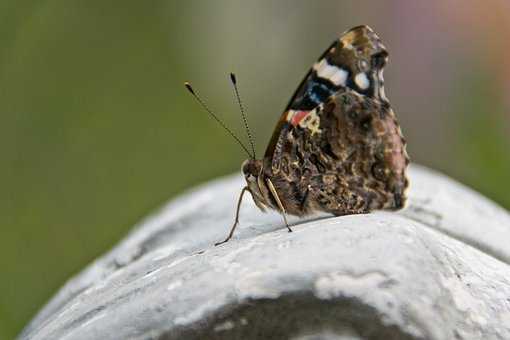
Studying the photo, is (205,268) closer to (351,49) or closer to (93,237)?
(351,49)

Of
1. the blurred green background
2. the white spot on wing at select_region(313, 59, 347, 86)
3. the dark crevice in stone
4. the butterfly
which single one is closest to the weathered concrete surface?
the dark crevice in stone

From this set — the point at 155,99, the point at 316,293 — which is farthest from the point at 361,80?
the point at 155,99

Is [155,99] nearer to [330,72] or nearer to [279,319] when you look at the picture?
[330,72]

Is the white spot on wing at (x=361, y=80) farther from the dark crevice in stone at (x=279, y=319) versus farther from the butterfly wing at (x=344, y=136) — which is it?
the dark crevice in stone at (x=279, y=319)

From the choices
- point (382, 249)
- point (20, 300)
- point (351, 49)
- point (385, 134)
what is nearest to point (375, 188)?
point (385, 134)

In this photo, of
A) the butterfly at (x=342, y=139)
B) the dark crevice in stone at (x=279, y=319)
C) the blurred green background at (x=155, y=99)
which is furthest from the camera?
the blurred green background at (x=155, y=99)

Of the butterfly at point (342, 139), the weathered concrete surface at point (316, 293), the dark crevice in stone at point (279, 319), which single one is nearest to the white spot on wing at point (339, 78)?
the butterfly at point (342, 139)

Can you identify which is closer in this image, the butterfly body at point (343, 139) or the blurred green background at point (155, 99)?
the butterfly body at point (343, 139)

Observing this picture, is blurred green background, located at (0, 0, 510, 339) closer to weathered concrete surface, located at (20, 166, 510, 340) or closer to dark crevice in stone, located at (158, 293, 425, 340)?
weathered concrete surface, located at (20, 166, 510, 340)
